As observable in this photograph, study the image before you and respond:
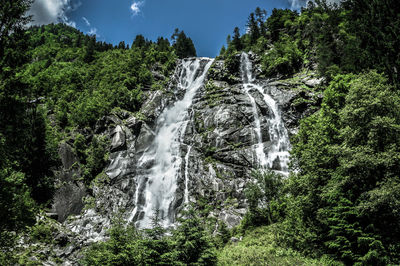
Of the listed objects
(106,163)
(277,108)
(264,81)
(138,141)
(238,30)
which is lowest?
(106,163)

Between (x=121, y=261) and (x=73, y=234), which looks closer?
(x=121, y=261)

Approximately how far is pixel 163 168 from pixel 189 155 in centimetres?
411

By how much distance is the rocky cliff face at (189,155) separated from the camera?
29328 mm

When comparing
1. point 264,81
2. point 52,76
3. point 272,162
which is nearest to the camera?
point 272,162

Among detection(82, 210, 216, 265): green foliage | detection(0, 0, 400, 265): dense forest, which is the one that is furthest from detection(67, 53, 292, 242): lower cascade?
detection(82, 210, 216, 265): green foliage

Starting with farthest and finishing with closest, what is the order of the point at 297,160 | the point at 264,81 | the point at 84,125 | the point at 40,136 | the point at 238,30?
the point at 238,30
the point at 264,81
the point at 84,125
the point at 40,136
the point at 297,160

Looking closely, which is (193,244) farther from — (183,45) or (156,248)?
(183,45)

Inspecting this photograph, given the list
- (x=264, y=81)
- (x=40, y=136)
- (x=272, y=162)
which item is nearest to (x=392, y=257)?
(x=272, y=162)

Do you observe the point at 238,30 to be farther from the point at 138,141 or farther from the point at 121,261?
the point at 121,261

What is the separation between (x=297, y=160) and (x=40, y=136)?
118 ft

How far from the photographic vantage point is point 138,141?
123 ft

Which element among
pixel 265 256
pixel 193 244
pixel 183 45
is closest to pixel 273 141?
pixel 265 256

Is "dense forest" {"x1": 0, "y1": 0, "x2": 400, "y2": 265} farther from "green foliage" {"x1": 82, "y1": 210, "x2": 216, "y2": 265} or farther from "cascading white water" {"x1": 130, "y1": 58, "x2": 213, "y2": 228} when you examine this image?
"cascading white water" {"x1": 130, "y1": 58, "x2": 213, "y2": 228}

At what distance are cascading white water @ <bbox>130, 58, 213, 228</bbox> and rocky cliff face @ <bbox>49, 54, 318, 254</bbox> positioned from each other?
0.40 ft
